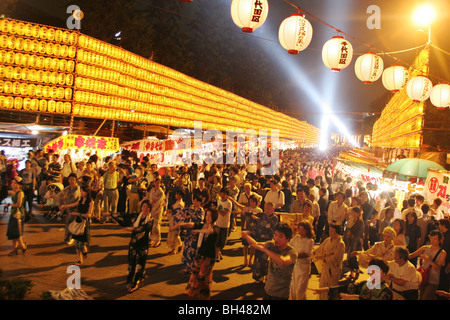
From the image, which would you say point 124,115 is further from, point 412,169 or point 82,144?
point 412,169

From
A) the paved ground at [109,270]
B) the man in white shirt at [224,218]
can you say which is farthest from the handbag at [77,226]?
the man in white shirt at [224,218]

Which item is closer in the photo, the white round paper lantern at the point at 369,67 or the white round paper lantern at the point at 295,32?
the white round paper lantern at the point at 295,32

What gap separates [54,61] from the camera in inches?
500

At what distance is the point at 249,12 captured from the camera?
330 inches

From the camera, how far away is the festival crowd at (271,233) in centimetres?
428

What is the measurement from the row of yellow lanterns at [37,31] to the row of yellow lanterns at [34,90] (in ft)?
6.24

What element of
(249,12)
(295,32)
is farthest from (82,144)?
(295,32)

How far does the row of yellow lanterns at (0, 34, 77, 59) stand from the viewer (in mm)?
11695

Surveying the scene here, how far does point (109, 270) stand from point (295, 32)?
306 inches

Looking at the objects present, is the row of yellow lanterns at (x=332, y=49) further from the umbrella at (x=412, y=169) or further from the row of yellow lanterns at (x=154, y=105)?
the row of yellow lanterns at (x=154, y=105)

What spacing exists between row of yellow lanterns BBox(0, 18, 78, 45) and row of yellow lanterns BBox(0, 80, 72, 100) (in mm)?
1901

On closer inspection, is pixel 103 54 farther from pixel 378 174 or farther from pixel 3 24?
pixel 378 174

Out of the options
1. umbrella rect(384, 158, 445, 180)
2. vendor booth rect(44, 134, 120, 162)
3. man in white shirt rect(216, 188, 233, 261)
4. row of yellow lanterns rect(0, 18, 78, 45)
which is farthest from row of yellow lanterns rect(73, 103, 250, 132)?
umbrella rect(384, 158, 445, 180)

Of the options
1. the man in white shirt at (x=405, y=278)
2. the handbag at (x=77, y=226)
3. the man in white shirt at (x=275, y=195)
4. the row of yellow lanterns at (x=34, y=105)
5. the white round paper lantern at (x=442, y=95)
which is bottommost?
the handbag at (x=77, y=226)
